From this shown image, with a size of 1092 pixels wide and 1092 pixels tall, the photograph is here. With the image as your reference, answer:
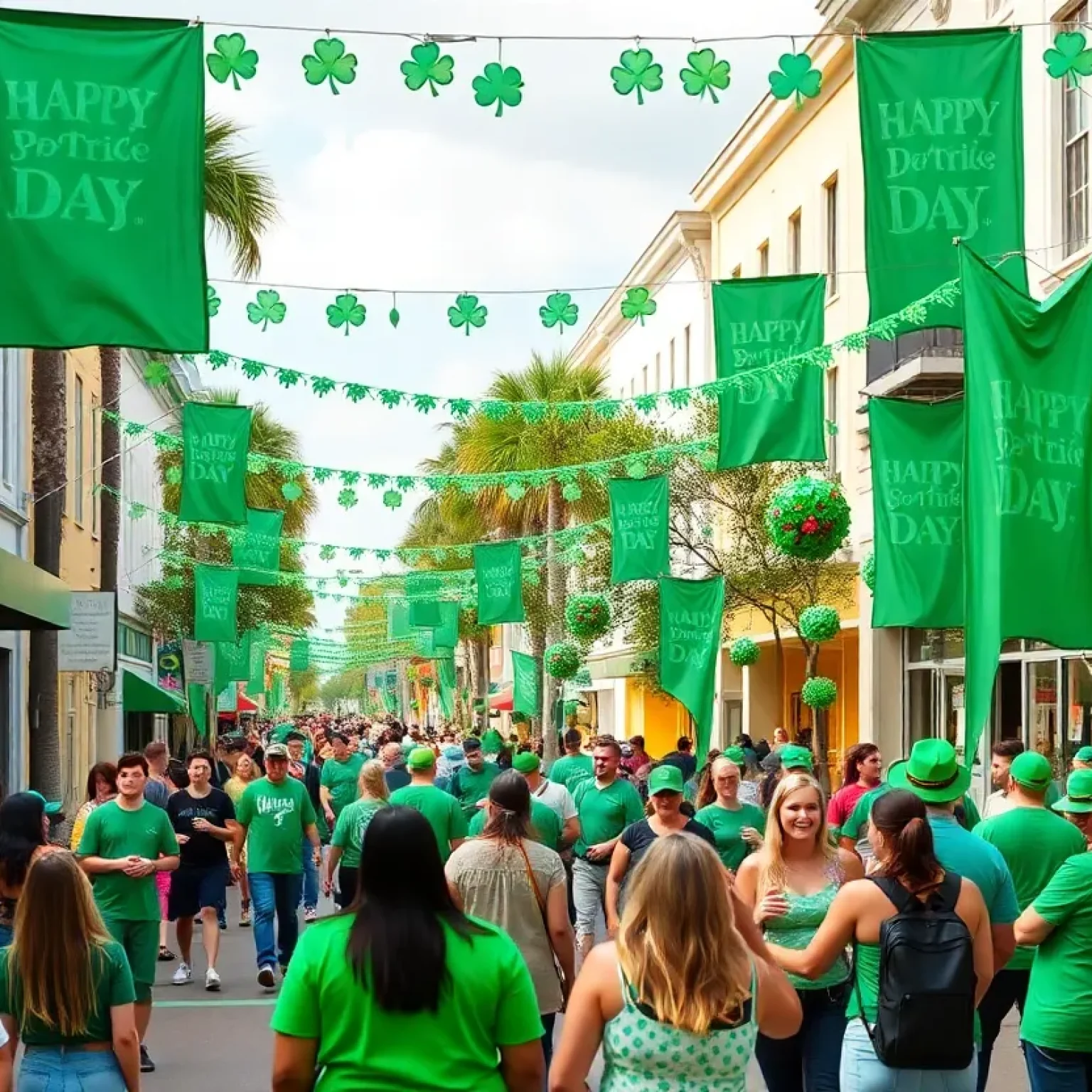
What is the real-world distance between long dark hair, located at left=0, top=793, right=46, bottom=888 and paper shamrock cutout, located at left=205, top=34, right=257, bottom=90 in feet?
16.2

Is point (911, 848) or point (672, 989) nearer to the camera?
point (672, 989)

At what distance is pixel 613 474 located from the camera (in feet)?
100

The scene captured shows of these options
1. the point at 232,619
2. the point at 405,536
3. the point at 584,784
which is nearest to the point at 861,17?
the point at 232,619

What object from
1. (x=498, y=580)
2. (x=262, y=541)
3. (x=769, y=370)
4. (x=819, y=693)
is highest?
(x=769, y=370)

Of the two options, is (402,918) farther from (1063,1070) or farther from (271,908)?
(271,908)

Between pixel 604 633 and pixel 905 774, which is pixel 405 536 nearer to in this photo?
pixel 604 633

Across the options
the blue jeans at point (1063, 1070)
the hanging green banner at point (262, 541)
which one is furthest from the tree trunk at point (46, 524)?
the blue jeans at point (1063, 1070)

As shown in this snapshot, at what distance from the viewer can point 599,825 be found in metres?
12.9

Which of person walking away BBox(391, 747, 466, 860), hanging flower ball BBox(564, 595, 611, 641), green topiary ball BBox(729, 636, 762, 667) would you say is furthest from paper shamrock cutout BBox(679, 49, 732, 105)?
hanging flower ball BBox(564, 595, 611, 641)

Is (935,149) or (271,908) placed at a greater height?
(935,149)

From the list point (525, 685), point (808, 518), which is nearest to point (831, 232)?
point (808, 518)

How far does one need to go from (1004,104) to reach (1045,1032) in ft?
18.6

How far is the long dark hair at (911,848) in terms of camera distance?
5.75 m

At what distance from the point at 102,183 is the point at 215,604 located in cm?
2109
